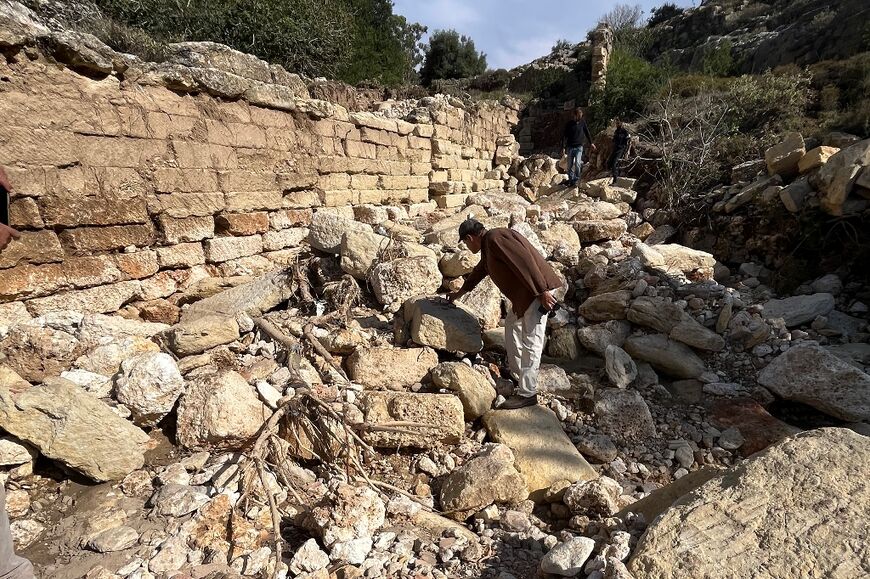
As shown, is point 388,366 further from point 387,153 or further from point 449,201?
point 449,201

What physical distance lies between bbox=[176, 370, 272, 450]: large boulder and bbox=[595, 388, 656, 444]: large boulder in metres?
2.40

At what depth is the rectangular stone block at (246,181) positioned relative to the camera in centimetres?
437

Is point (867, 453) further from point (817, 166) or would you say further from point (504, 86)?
point (504, 86)

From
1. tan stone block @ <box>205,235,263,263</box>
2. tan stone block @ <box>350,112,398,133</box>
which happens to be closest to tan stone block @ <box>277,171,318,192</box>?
tan stone block @ <box>205,235,263,263</box>

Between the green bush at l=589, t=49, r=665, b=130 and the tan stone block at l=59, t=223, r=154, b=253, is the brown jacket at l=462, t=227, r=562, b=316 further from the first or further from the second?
the green bush at l=589, t=49, r=665, b=130

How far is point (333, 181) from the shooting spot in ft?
18.8

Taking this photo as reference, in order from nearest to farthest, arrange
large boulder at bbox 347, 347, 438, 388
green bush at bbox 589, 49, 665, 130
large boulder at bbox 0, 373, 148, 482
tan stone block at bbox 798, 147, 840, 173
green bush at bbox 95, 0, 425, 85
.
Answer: large boulder at bbox 0, 373, 148, 482, large boulder at bbox 347, 347, 438, 388, tan stone block at bbox 798, 147, 840, 173, green bush at bbox 95, 0, 425, 85, green bush at bbox 589, 49, 665, 130

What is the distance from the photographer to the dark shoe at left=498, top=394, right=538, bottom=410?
323 cm

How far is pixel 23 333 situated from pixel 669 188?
27.1ft

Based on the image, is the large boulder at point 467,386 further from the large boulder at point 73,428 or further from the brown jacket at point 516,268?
the large boulder at point 73,428

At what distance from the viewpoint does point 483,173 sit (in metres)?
10.2

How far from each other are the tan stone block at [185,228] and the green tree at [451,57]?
24787mm

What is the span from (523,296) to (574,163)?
7329 mm

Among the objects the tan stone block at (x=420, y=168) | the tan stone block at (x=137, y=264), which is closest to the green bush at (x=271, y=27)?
the tan stone block at (x=420, y=168)
